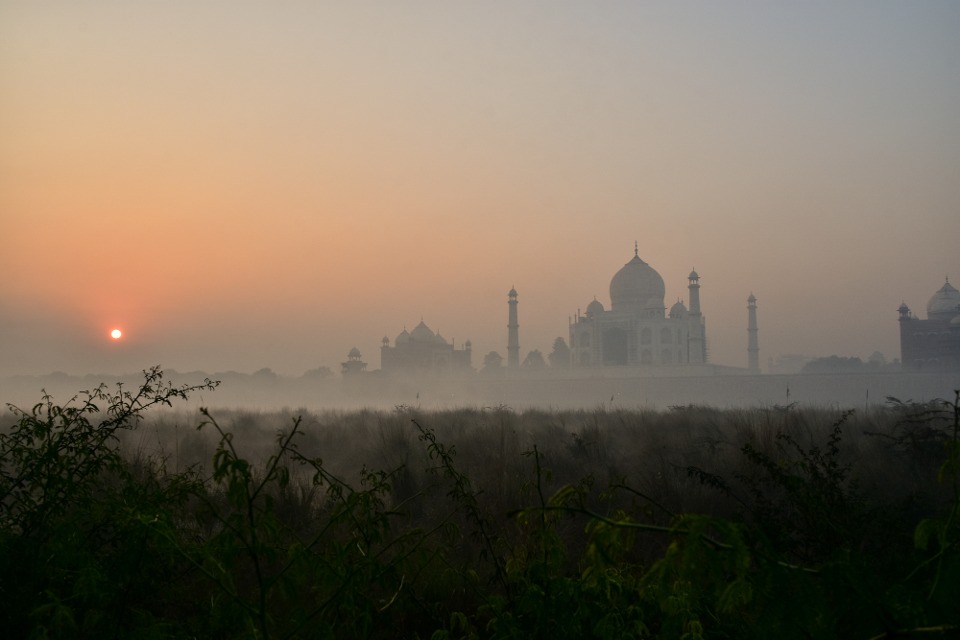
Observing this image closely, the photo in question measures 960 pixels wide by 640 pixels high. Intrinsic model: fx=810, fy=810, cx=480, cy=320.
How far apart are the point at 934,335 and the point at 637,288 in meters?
22.9

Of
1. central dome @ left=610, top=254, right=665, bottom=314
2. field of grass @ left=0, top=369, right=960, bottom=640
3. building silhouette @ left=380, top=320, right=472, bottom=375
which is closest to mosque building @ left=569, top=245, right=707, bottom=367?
central dome @ left=610, top=254, right=665, bottom=314

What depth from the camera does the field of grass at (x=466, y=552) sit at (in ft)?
4.76

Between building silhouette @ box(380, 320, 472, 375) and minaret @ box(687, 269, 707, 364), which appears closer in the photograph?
minaret @ box(687, 269, 707, 364)

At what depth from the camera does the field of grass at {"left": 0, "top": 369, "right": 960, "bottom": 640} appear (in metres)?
1.45

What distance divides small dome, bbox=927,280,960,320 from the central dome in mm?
21373

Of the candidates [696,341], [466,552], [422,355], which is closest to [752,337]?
[696,341]

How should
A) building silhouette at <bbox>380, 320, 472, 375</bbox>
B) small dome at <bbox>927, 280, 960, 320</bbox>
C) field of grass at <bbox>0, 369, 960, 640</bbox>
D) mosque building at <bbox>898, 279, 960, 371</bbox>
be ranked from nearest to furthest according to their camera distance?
field of grass at <bbox>0, 369, 960, 640</bbox> → mosque building at <bbox>898, 279, 960, 371</bbox> → small dome at <bbox>927, 280, 960, 320</bbox> → building silhouette at <bbox>380, 320, 472, 375</bbox>

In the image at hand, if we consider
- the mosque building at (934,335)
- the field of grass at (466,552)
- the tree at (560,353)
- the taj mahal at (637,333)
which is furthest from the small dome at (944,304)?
the field of grass at (466,552)

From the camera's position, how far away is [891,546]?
3.62 meters

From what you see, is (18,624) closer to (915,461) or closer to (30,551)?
(30,551)

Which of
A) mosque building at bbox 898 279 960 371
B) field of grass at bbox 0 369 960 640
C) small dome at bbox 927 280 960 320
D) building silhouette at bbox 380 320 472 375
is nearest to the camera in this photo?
field of grass at bbox 0 369 960 640

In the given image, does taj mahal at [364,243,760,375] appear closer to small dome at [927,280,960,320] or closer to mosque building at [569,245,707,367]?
mosque building at [569,245,707,367]

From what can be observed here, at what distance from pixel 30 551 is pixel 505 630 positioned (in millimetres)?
1705

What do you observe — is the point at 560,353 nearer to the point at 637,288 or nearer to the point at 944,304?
the point at 637,288
